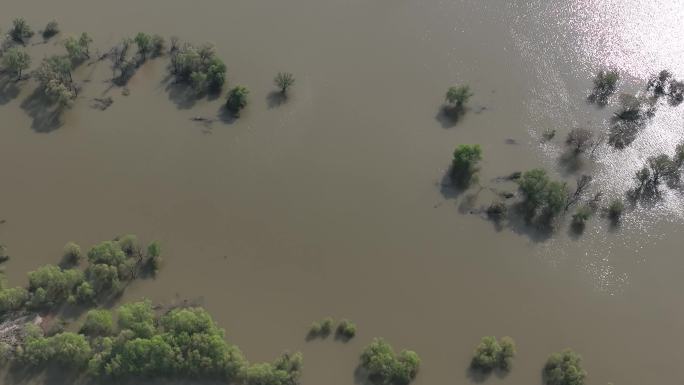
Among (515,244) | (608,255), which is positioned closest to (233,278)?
(515,244)

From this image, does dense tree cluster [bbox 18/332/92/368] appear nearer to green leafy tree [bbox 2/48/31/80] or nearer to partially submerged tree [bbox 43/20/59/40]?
green leafy tree [bbox 2/48/31/80]

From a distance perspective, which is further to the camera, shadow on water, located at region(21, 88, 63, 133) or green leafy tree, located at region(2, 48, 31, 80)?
green leafy tree, located at region(2, 48, 31, 80)

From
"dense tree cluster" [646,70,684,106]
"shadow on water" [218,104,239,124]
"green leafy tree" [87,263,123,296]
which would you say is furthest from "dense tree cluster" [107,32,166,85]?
"dense tree cluster" [646,70,684,106]

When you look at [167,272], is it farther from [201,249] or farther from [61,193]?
[61,193]

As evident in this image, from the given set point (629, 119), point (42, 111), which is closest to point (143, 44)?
point (42, 111)

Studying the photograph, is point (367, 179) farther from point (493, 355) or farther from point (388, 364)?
point (493, 355)
